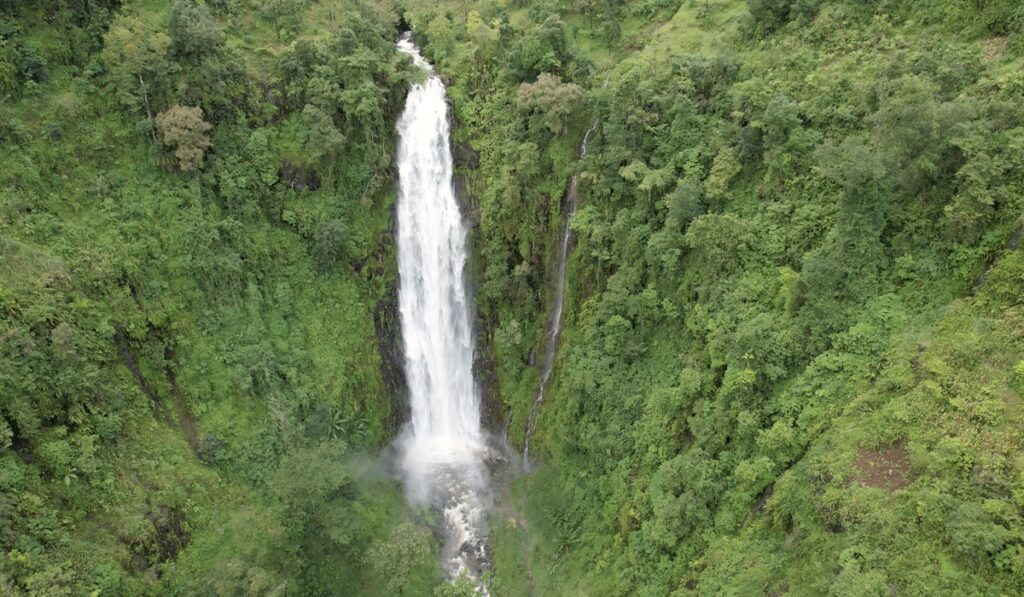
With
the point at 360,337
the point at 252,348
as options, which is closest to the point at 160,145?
the point at 252,348

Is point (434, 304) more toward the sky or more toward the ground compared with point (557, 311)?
more toward the sky

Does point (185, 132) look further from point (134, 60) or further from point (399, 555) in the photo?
point (399, 555)

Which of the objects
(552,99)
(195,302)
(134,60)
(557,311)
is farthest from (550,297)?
(134,60)

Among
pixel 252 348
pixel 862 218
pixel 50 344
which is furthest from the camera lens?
pixel 252 348

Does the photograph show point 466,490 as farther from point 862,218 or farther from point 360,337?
point 862,218

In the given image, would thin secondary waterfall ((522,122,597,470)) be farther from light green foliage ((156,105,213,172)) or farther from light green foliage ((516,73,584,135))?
light green foliage ((156,105,213,172))

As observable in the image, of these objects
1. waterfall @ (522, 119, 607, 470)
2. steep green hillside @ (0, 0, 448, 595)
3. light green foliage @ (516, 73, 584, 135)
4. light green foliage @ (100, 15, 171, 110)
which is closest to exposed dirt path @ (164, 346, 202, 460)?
steep green hillside @ (0, 0, 448, 595)
